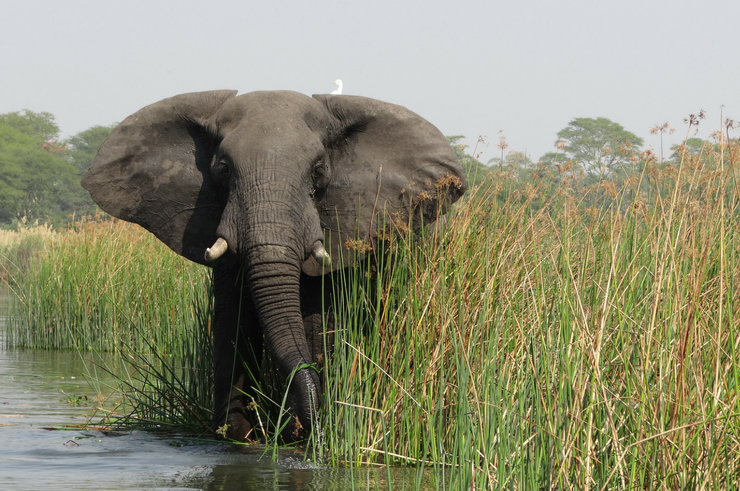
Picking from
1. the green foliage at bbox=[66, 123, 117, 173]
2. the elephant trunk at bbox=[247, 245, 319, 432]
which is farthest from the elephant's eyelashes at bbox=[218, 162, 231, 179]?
the green foliage at bbox=[66, 123, 117, 173]

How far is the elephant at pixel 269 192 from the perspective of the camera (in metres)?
5.30

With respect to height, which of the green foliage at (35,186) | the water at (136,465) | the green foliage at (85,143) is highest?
the green foliage at (85,143)

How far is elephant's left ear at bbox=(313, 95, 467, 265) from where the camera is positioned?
19.2 ft

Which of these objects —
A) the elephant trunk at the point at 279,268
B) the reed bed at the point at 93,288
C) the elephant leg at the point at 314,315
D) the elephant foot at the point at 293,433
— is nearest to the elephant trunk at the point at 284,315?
the elephant trunk at the point at 279,268

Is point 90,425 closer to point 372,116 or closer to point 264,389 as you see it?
point 264,389

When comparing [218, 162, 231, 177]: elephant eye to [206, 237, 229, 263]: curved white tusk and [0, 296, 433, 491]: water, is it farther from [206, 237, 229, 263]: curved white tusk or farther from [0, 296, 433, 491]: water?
[0, 296, 433, 491]: water

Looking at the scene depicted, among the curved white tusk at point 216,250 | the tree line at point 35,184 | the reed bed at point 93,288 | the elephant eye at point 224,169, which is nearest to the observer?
the curved white tusk at point 216,250

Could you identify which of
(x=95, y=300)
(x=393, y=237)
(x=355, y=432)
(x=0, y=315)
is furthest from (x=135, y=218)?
(x=0, y=315)

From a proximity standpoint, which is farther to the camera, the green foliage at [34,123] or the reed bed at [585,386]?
the green foliage at [34,123]

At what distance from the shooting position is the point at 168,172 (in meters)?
6.12

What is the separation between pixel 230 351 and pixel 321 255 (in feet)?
3.39

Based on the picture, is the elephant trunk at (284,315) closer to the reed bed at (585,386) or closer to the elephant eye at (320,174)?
the reed bed at (585,386)

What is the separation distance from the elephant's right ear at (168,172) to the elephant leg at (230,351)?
247 mm

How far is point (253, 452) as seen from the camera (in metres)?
5.68
